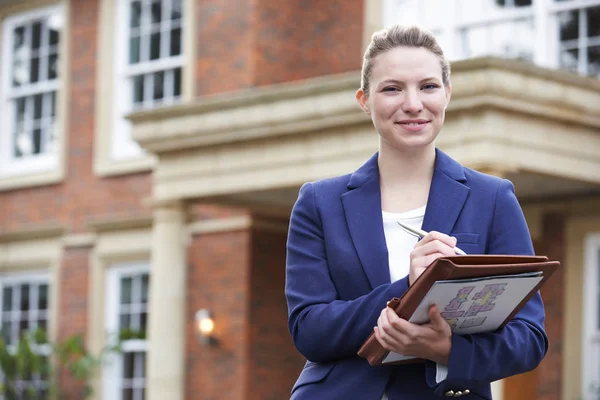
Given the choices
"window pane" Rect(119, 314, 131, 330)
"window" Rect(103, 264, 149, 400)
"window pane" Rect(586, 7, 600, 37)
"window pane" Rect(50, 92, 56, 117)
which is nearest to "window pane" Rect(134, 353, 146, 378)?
"window" Rect(103, 264, 149, 400)

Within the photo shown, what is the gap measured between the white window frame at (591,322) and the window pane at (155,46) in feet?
20.1

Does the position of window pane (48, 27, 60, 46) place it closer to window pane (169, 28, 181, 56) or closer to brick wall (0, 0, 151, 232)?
brick wall (0, 0, 151, 232)

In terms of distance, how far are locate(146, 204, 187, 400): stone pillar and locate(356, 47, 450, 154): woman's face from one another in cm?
911

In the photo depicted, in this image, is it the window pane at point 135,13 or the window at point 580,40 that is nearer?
the window at point 580,40

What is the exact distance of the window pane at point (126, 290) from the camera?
14.9m

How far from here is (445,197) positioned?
242 centimetres

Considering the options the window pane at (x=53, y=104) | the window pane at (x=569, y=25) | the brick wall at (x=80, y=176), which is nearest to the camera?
the window pane at (x=569, y=25)

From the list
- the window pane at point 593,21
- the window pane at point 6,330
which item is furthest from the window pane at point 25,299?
the window pane at point 593,21

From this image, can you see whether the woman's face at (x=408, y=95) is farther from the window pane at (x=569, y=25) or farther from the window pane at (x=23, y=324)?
the window pane at (x=23, y=324)

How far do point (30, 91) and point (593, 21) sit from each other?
26.5 feet

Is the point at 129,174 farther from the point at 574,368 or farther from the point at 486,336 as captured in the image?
the point at 486,336

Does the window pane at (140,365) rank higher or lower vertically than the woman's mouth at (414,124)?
lower

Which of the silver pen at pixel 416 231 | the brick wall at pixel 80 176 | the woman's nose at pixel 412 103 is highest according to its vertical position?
the brick wall at pixel 80 176

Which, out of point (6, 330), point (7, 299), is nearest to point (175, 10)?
point (7, 299)
